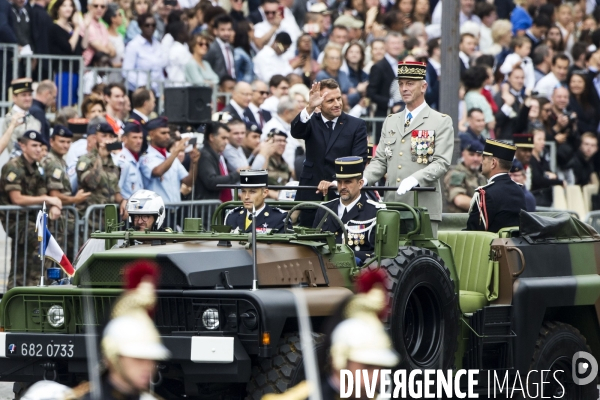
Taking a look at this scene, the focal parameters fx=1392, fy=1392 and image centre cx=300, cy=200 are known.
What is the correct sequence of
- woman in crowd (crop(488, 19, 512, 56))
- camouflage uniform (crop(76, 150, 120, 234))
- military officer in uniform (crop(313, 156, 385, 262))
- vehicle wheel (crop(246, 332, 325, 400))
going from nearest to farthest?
vehicle wheel (crop(246, 332, 325, 400)), military officer in uniform (crop(313, 156, 385, 262)), camouflage uniform (crop(76, 150, 120, 234)), woman in crowd (crop(488, 19, 512, 56))

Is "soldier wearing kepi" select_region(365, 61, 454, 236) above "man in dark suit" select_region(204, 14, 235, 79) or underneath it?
underneath

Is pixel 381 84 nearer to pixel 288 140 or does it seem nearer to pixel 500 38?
pixel 288 140

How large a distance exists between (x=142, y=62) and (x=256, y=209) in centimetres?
874

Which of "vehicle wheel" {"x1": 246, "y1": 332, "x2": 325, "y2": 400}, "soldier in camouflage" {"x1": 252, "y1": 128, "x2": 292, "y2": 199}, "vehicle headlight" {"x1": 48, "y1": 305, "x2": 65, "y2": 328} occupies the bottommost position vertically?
"vehicle wheel" {"x1": 246, "y1": 332, "x2": 325, "y2": 400}

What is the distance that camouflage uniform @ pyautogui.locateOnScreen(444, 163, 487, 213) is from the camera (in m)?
17.1

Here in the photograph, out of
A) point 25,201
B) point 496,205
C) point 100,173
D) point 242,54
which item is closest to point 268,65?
point 242,54

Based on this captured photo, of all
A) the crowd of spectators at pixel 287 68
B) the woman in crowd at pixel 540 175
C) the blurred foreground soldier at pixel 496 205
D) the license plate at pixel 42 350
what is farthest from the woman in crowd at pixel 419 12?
the license plate at pixel 42 350

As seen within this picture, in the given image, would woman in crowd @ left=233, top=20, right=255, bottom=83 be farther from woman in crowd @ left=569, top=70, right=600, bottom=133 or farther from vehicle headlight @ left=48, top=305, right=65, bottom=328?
vehicle headlight @ left=48, top=305, right=65, bottom=328

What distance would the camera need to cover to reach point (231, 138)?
57.0ft

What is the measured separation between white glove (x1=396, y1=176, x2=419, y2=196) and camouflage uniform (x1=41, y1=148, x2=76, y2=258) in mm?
4768

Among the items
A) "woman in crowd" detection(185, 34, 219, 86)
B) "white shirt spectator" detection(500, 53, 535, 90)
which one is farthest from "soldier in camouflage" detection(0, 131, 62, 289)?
"white shirt spectator" detection(500, 53, 535, 90)

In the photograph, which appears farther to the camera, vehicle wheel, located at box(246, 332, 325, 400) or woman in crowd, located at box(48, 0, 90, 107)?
woman in crowd, located at box(48, 0, 90, 107)

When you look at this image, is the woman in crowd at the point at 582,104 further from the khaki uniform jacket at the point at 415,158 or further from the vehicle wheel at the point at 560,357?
the vehicle wheel at the point at 560,357

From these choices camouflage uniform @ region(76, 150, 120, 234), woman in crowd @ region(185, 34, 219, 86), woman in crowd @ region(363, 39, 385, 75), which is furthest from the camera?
woman in crowd @ region(363, 39, 385, 75)
